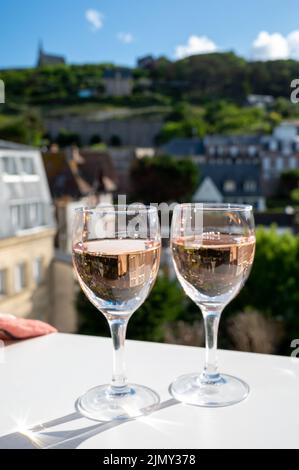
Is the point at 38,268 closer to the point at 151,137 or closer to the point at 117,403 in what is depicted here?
the point at 117,403

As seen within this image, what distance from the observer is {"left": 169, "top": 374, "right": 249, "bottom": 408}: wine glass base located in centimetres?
30

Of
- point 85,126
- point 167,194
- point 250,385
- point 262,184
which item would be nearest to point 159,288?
point 250,385

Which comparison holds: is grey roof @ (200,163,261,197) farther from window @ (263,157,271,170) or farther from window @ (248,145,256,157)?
window @ (248,145,256,157)

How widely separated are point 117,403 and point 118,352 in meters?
0.03

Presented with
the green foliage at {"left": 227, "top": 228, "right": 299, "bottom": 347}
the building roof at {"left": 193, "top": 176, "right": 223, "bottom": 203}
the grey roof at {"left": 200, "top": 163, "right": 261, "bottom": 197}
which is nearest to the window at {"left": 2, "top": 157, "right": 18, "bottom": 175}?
the green foliage at {"left": 227, "top": 228, "right": 299, "bottom": 347}

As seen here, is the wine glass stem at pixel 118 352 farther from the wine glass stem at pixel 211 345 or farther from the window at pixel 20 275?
the window at pixel 20 275

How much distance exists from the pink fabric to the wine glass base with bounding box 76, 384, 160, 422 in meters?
0.11

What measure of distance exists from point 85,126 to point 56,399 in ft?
74.1

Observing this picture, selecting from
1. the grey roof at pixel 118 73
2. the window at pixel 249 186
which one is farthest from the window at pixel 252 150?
the grey roof at pixel 118 73

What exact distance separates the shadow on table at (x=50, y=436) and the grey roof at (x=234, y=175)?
565 inches

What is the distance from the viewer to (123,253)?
0.96ft

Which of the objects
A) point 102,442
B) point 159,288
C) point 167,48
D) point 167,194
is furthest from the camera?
point 167,48

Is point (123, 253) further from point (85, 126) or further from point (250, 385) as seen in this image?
point (85, 126)

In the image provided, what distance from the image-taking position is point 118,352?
12.2 inches
